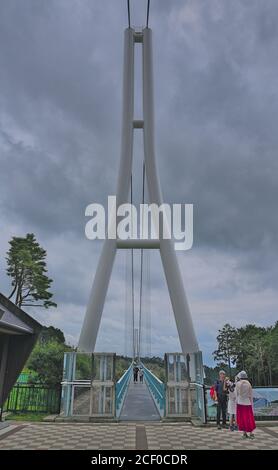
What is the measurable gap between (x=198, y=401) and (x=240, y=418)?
5.73 ft

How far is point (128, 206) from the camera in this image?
16.3 metres

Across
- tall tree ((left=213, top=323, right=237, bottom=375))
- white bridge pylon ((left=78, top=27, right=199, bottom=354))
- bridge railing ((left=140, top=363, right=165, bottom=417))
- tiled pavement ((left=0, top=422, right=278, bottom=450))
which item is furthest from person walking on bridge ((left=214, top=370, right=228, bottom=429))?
tall tree ((left=213, top=323, right=237, bottom=375))

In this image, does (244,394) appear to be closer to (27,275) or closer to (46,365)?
(46,365)

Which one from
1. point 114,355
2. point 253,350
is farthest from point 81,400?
point 253,350

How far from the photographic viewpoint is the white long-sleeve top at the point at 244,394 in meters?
6.54

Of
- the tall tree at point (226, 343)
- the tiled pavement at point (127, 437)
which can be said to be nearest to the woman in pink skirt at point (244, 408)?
the tiled pavement at point (127, 437)

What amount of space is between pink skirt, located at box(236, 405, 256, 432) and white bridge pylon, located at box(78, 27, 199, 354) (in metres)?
6.83

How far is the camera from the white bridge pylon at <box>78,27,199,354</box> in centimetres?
1456

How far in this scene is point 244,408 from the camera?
6516 millimetres

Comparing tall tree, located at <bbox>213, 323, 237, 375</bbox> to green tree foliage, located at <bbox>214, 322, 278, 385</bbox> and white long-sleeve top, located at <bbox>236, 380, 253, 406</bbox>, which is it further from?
white long-sleeve top, located at <bbox>236, 380, 253, 406</bbox>

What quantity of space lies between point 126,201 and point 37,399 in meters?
8.88

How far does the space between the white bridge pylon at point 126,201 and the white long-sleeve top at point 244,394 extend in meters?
6.77
